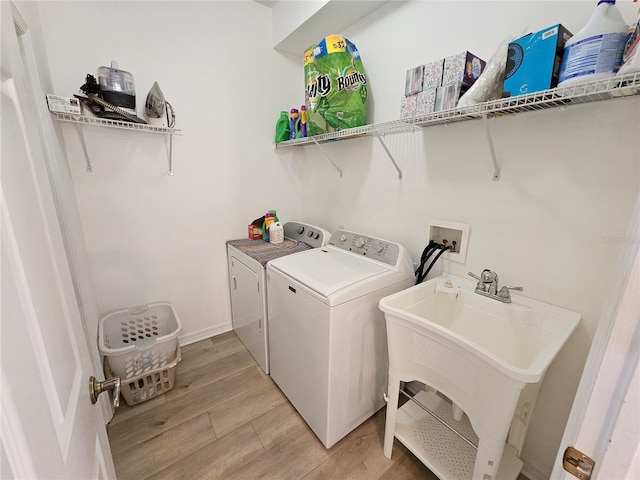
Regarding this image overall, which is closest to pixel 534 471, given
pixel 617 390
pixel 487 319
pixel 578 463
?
pixel 487 319

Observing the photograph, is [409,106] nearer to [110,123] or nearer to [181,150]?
[181,150]

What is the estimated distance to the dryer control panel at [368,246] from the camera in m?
1.61

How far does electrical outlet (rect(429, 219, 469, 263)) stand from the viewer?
1.49 m

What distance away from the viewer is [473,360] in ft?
3.18

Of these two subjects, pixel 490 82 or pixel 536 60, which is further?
pixel 490 82

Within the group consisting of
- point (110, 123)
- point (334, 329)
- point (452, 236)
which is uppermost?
point (110, 123)

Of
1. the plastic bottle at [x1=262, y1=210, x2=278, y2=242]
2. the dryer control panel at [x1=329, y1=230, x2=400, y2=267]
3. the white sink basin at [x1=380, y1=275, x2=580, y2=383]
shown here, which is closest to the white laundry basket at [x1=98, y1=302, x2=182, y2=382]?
the plastic bottle at [x1=262, y1=210, x2=278, y2=242]

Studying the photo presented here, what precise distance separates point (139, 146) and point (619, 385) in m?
2.43

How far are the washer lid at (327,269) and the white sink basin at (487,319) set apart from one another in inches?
9.8

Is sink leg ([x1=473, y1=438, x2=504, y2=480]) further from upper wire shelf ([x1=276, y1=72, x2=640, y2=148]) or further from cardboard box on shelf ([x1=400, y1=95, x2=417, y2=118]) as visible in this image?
cardboard box on shelf ([x1=400, y1=95, x2=417, y2=118])

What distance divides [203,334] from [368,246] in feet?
5.57

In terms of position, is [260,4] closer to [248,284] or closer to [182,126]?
[182,126]

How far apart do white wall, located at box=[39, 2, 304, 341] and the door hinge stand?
7.60 feet

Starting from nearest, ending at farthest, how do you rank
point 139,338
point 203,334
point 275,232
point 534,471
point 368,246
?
point 534,471 → point 368,246 → point 139,338 → point 275,232 → point 203,334
